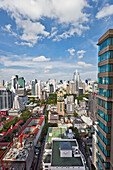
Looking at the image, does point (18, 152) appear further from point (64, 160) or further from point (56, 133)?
point (56, 133)

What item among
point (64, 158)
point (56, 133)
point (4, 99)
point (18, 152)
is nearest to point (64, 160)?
point (64, 158)

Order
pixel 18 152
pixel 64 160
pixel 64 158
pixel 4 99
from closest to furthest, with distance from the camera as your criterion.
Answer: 1. pixel 64 160
2. pixel 64 158
3. pixel 18 152
4. pixel 4 99

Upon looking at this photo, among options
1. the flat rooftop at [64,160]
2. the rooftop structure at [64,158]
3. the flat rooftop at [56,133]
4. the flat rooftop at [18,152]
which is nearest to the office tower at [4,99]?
the flat rooftop at [56,133]

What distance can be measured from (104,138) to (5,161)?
22.0ft

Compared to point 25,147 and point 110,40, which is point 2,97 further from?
point 110,40

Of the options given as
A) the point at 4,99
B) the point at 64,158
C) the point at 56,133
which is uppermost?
the point at 4,99

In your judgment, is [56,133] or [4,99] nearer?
[56,133]

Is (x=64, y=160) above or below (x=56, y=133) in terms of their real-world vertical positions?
above

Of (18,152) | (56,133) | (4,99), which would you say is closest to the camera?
(18,152)

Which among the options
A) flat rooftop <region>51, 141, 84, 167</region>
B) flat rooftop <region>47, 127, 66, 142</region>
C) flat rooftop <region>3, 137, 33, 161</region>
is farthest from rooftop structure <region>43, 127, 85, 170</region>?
flat rooftop <region>47, 127, 66, 142</region>

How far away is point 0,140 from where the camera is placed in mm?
9641

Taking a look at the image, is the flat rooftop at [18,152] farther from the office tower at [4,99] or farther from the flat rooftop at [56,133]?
the office tower at [4,99]

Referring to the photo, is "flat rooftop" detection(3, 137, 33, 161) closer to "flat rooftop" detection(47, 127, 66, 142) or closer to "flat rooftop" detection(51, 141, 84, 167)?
"flat rooftop" detection(47, 127, 66, 142)

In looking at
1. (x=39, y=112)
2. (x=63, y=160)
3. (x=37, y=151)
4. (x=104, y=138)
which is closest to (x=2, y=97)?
(x=39, y=112)
